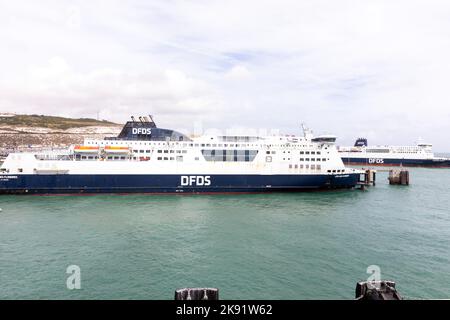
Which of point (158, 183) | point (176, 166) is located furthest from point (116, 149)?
point (176, 166)

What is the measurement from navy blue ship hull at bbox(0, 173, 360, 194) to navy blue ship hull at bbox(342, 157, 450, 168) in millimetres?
45481

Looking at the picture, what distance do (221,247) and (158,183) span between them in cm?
1523

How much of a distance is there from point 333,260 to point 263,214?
852cm

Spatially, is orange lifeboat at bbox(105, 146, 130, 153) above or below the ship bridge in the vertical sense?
below

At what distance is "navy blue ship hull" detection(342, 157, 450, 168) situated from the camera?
214 ft

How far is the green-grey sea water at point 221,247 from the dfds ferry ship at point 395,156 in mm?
48281

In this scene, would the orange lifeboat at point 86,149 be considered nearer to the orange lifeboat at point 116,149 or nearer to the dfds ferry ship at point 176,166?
the dfds ferry ship at point 176,166

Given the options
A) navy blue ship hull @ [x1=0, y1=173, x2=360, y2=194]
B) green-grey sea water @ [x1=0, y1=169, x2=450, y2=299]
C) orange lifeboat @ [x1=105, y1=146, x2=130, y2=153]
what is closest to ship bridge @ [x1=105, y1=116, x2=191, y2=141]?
orange lifeboat @ [x1=105, y1=146, x2=130, y2=153]

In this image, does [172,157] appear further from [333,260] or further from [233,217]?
[333,260]

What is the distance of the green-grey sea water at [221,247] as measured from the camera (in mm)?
10164

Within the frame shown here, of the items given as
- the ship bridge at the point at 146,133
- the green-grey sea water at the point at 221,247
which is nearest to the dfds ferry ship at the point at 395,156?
the green-grey sea water at the point at 221,247

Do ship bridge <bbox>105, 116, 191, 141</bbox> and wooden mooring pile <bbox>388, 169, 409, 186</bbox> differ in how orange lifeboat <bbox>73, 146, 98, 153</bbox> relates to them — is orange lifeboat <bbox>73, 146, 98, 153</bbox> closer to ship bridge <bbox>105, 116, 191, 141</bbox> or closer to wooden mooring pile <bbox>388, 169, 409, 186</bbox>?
ship bridge <bbox>105, 116, 191, 141</bbox>
